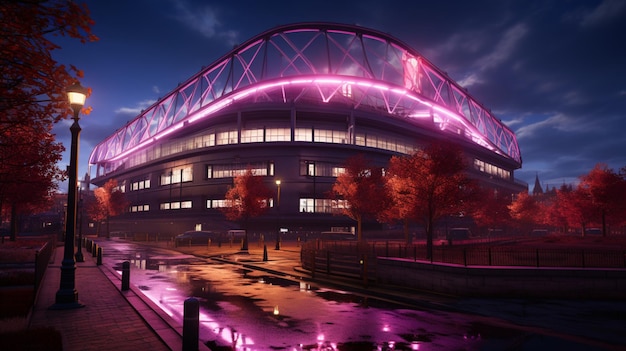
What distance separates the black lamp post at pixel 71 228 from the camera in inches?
455

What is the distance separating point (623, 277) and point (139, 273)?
22405 mm

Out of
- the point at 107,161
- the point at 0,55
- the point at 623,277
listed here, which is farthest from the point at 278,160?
the point at 107,161

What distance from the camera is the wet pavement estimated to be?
9234 millimetres

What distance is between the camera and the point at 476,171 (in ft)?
308

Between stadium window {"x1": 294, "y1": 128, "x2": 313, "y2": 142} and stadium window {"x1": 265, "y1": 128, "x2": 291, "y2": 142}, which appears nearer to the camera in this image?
stadium window {"x1": 265, "y1": 128, "x2": 291, "y2": 142}

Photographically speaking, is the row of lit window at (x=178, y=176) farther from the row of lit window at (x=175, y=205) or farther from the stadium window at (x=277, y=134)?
the stadium window at (x=277, y=134)

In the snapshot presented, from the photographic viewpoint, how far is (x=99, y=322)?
1018cm

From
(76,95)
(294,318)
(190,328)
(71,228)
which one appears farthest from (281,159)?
(190,328)

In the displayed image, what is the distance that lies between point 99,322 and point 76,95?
6.34m

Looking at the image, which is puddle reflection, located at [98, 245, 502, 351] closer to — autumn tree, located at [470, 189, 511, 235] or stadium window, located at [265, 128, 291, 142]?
stadium window, located at [265, 128, 291, 142]

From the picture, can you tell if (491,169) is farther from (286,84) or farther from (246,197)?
(246,197)

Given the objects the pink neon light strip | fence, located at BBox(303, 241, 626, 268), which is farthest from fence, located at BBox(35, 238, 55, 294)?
the pink neon light strip

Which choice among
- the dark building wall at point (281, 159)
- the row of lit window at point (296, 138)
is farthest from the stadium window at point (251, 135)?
the dark building wall at point (281, 159)

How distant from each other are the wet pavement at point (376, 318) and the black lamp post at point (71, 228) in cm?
259
